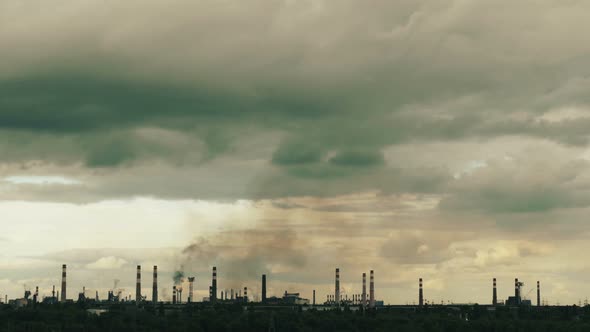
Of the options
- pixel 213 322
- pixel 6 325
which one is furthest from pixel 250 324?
pixel 6 325

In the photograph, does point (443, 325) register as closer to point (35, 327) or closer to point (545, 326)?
point (545, 326)

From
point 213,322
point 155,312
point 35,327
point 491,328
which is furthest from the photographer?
point 155,312

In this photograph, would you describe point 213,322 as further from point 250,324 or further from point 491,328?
point 491,328

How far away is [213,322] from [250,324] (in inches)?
282

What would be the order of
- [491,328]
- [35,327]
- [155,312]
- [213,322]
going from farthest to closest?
1. [155,312]
2. [491,328]
3. [213,322]
4. [35,327]

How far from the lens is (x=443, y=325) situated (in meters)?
154

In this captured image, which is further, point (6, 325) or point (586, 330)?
point (586, 330)

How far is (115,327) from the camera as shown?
13612 centimetres

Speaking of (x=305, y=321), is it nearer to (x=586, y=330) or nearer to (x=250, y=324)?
(x=250, y=324)

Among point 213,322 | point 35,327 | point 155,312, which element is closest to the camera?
point 35,327

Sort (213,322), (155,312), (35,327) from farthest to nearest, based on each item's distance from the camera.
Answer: (155,312)
(213,322)
(35,327)

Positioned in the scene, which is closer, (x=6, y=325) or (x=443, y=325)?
(x=6, y=325)

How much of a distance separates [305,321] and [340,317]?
10.6 metres

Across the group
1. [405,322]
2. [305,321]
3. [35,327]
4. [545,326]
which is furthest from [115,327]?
[545,326]
